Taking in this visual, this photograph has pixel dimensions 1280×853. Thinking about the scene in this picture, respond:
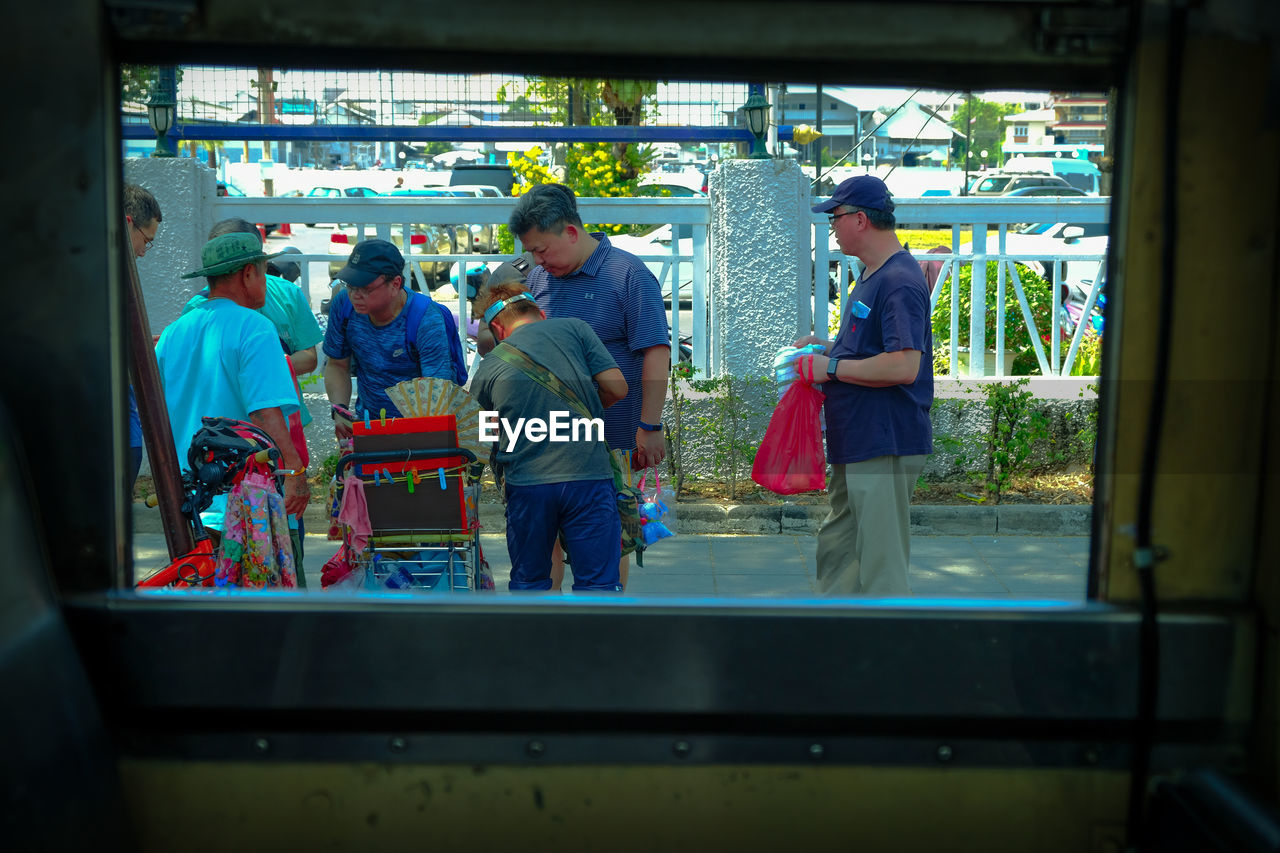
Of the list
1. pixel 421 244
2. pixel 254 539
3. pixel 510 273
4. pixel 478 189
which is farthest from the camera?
pixel 478 189

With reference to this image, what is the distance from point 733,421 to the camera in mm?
7105

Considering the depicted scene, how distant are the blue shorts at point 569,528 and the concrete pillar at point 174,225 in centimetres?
389

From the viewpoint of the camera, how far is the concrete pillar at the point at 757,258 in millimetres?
7164

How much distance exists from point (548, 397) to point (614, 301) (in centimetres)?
59

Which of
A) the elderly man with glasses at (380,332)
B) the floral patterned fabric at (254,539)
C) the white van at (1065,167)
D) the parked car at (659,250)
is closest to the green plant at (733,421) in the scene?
the parked car at (659,250)

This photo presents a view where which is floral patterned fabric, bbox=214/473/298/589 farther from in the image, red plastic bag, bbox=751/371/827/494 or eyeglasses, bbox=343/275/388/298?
red plastic bag, bbox=751/371/827/494

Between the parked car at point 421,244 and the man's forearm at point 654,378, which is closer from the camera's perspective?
the man's forearm at point 654,378

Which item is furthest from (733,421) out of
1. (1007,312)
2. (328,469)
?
(328,469)

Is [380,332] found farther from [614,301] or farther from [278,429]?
[614,301]

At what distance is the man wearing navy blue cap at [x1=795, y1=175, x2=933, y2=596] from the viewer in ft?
13.9

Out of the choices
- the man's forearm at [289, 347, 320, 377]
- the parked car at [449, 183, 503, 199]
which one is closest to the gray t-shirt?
the man's forearm at [289, 347, 320, 377]

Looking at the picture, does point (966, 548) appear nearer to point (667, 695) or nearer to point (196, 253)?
point (196, 253)

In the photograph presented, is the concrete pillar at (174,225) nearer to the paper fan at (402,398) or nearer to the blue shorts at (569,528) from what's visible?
the paper fan at (402,398)

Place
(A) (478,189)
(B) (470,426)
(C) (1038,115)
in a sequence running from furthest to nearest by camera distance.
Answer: (A) (478,189) < (C) (1038,115) < (B) (470,426)
